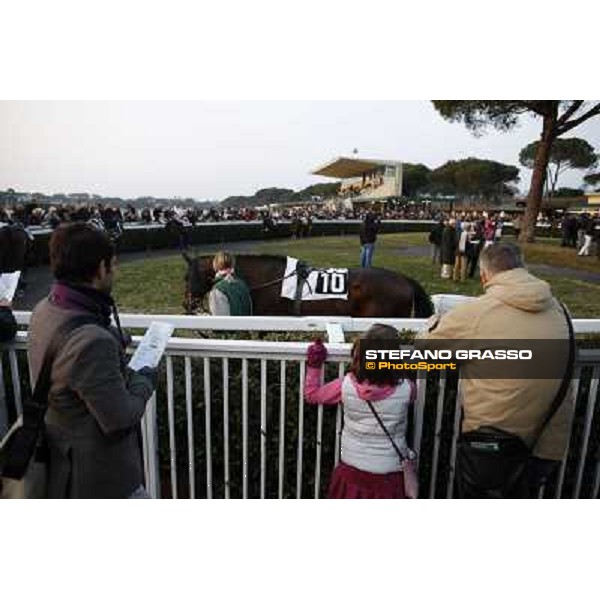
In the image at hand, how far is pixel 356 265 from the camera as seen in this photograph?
4.48m

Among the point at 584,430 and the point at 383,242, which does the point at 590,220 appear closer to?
the point at 584,430

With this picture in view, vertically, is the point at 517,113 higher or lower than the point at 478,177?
higher

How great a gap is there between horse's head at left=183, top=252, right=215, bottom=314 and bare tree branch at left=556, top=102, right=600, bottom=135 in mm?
2952

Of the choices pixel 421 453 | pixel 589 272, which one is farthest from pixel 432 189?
pixel 421 453

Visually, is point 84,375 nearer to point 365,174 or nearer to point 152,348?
point 152,348

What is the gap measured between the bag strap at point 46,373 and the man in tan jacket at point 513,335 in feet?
3.49

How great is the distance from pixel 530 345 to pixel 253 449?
1113 millimetres

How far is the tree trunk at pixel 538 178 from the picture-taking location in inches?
72.1

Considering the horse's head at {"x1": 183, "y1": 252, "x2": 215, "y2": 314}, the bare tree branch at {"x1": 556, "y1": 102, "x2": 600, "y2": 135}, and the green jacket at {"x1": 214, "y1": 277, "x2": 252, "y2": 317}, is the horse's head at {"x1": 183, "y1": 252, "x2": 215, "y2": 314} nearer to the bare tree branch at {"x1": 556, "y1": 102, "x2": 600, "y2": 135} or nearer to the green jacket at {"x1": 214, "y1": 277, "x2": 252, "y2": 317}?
the green jacket at {"x1": 214, "y1": 277, "x2": 252, "y2": 317}

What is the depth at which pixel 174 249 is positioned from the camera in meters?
5.62

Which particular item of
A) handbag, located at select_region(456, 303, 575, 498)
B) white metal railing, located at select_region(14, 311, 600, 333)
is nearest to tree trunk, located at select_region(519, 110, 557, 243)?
white metal railing, located at select_region(14, 311, 600, 333)

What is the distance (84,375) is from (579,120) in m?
1.91

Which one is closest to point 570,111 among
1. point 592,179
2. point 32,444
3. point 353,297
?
point 592,179

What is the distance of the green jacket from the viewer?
3371 millimetres
